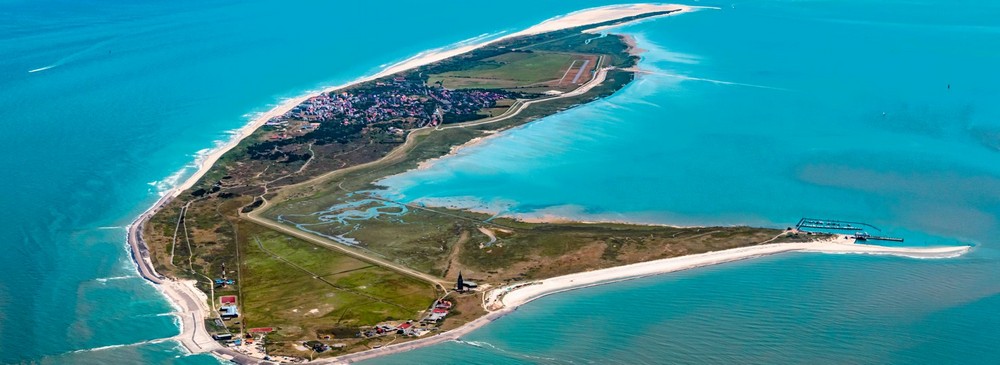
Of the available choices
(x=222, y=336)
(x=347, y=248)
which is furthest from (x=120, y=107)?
(x=222, y=336)

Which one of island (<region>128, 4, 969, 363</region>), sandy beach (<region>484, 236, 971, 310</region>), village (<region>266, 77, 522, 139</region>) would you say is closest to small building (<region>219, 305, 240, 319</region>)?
island (<region>128, 4, 969, 363</region>)

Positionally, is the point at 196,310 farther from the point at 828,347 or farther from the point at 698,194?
the point at 698,194

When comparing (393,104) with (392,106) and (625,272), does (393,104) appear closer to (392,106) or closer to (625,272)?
(392,106)

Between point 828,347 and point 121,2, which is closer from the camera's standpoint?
point 828,347

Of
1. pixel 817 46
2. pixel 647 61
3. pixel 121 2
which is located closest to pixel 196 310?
pixel 647 61

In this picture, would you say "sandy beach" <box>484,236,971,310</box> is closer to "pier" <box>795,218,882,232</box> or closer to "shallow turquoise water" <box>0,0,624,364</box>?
"pier" <box>795,218,882,232</box>

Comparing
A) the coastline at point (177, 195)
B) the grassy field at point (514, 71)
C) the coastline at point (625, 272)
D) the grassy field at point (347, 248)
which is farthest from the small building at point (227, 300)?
the grassy field at point (514, 71)

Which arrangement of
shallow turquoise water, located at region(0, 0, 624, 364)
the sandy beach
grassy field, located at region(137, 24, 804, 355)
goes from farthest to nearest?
1. the sandy beach
2. grassy field, located at region(137, 24, 804, 355)
3. shallow turquoise water, located at region(0, 0, 624, 364)
